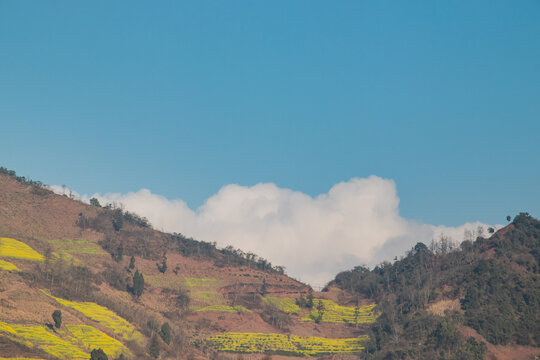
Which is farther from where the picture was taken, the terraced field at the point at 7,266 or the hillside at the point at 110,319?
the terraced field at the point at 7,266

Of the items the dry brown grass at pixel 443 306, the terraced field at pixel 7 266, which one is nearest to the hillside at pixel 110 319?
the terraced field at pixel 7 266

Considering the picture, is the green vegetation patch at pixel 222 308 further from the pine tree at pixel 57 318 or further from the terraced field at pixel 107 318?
the pine tree at pixel 57 318

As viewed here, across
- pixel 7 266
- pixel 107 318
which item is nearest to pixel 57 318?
pixel 107 318

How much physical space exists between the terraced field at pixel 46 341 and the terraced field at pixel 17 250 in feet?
161

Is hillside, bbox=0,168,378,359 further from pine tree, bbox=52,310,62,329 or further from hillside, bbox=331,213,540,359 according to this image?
hillside, bbox=331,213,540,359

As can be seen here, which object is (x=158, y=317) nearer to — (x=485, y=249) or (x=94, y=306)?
(x=94, y=306)

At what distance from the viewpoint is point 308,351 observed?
6850 inches

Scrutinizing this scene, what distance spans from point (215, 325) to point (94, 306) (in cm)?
4416

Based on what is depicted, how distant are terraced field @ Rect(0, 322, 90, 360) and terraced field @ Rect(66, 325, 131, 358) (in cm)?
548

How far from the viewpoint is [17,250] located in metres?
168

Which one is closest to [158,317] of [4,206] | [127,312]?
[127,312]

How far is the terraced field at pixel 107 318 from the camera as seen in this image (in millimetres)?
146000

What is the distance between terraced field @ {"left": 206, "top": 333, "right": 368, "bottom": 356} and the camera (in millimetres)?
170125

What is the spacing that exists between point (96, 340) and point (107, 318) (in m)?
21.6
